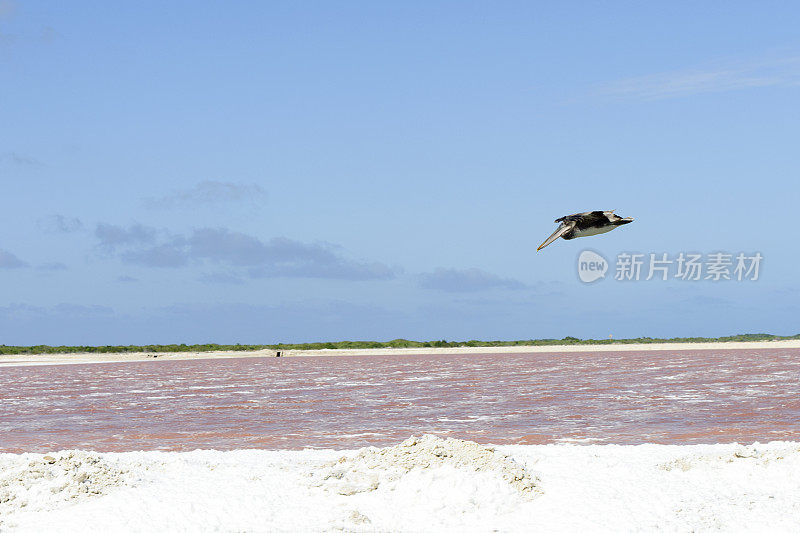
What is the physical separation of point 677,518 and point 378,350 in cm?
6846

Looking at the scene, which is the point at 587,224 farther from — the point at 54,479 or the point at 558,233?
the point at 54,479

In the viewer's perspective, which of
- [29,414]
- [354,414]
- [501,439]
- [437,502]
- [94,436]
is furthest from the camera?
[29,414]

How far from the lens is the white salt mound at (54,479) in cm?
811

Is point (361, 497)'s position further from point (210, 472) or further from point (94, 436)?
point (94, 436)

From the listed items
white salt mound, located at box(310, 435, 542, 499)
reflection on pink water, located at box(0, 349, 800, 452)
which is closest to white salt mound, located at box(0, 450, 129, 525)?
white salt mound, located at box(310, 435, 542, 499)

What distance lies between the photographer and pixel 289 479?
8758mm

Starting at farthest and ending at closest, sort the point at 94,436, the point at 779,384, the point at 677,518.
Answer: the point at 779,384
the point at 94,436
the point at 677,518

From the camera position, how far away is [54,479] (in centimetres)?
855

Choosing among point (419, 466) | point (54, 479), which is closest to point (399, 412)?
point (419, 466)

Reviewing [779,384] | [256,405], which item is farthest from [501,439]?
[779,384]

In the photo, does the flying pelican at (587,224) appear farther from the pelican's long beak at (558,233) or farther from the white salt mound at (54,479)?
the white salt mound at (54,479)

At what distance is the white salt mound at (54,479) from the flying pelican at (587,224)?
18.4 ft

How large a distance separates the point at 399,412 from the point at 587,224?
966cm

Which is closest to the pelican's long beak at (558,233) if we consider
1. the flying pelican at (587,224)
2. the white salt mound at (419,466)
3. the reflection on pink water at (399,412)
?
the flying pelican at (587,224)
